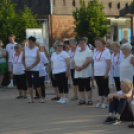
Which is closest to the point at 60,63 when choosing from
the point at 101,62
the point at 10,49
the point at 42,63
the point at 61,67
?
the point at 61,67

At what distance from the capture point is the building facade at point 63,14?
25828mm

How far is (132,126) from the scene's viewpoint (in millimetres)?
6906

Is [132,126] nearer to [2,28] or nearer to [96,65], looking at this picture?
[96,65]

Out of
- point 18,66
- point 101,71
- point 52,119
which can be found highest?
point 101,71

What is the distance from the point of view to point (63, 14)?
26531mm

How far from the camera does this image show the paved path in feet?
22.5

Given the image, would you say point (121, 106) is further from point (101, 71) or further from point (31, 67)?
point (31, 67)

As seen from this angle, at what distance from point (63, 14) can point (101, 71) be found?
17.6 m

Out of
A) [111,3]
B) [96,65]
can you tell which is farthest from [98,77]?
[111,3]

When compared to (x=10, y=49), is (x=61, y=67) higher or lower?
lower

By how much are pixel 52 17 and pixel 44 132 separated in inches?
783

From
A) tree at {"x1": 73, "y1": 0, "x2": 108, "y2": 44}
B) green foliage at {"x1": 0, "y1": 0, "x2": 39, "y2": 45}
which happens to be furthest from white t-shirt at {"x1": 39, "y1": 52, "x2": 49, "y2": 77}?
tree at {"x1": 73, "y1": 0, "x2": 108, "y2": 44}

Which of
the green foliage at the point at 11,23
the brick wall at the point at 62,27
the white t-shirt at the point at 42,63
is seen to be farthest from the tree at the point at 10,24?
the brick wall at the point at 62,27

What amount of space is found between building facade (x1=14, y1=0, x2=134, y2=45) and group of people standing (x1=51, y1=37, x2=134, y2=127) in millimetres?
14548
